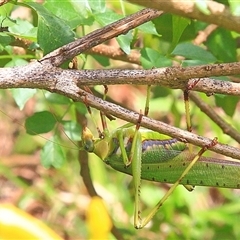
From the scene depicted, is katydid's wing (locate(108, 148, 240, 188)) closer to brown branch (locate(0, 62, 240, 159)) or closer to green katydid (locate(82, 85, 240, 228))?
green katydid (locate(82, 85, 240, 228))

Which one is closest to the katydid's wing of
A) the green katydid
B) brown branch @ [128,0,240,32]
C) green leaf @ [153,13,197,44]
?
the green katydid

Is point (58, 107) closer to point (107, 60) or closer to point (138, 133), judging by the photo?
point (107, 60)

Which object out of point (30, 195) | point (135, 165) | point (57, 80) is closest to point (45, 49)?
point (57, 80)

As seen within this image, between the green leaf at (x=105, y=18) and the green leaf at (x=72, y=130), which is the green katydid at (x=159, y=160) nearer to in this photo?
the green leaf at (x=72, y=130)

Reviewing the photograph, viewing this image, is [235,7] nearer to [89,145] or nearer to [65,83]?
[65,83]

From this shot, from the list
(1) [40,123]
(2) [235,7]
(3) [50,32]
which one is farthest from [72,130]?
(2) [235,7]

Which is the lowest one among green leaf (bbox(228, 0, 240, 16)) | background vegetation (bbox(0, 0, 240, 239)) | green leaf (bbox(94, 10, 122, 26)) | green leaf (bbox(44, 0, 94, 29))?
background vegetation (bbox(0, 0, 240, 239))

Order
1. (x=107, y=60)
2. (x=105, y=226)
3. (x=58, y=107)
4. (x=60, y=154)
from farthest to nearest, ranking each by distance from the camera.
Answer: (x=58, y=107) < (x=107, y=60) < (x=60, y=154) < (x=105, y=226)
